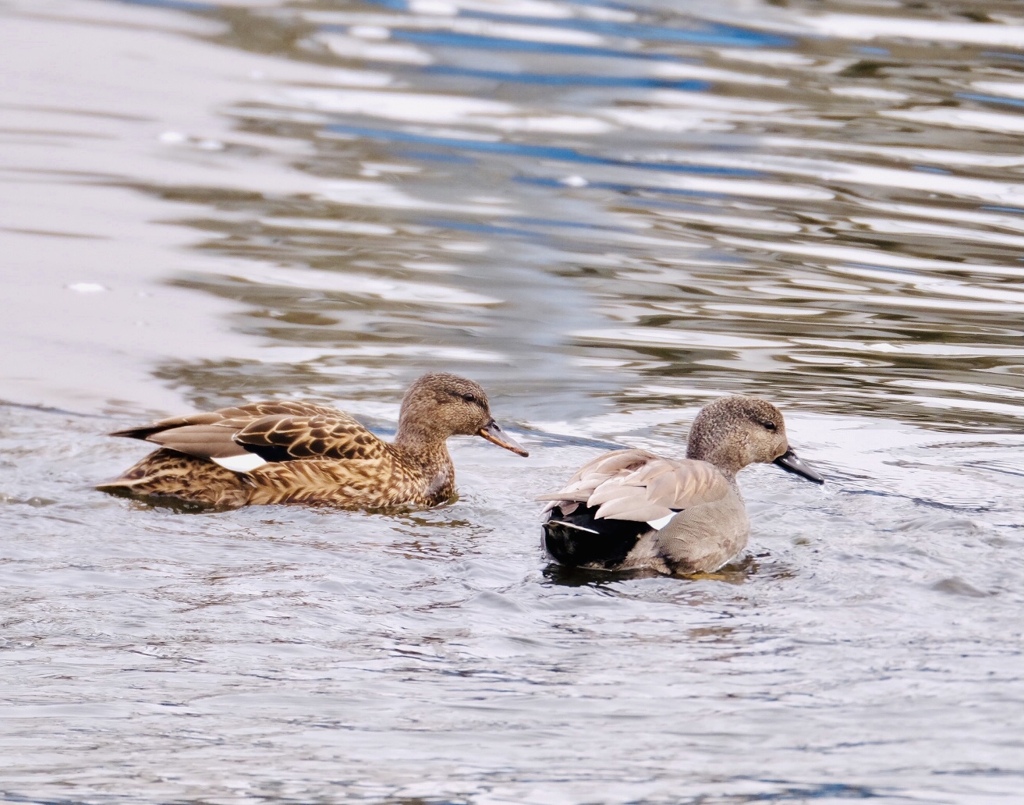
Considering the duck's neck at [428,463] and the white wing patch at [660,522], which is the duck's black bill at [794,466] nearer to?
the white wing patch at [660,522]

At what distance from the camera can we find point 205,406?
9.79m

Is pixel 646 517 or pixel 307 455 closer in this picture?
pixel 646 517

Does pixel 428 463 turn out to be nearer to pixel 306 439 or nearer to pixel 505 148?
pixel 306 439

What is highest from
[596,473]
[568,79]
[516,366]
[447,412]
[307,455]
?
[568,79]

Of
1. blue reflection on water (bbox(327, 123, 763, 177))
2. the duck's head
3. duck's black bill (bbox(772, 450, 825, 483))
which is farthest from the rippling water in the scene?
the duck's head

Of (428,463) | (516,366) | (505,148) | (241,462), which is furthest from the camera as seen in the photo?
(505,148)

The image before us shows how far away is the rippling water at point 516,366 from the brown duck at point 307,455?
22 cm

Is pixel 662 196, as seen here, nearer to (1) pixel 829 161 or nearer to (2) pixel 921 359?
(1) pixel 829 161

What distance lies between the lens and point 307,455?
8.45 metres

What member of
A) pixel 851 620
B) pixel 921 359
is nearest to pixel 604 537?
pixel 851 620

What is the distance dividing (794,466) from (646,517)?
146cm

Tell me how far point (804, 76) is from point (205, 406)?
11.6 meters

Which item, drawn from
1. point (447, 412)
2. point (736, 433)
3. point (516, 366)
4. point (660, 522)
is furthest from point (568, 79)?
point (660, 522)

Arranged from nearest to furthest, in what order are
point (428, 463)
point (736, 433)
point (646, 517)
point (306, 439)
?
point (646, 517) → point (736, 433) → point (306, 439) → point (428, 463)
